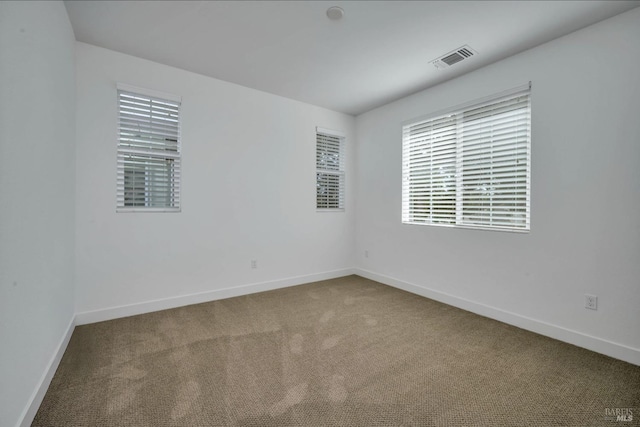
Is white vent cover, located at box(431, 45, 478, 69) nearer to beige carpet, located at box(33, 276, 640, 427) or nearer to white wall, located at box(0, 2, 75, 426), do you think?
beige carpet, located at box(33, 276, 640, 427)

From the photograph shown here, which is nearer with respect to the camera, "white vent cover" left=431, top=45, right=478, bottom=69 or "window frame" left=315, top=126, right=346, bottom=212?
"white vent cover" left=431, top=45, right=478, bottom=69

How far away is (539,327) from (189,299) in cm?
368

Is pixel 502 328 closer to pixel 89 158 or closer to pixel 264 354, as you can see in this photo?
pixel 264 354

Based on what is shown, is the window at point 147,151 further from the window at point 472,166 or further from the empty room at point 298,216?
the window at point 472,166

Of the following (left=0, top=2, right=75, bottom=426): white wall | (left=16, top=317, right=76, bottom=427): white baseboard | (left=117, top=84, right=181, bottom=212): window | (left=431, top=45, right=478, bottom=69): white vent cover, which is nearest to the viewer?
(left=0, top=2, right=75, bottom=426): white wall

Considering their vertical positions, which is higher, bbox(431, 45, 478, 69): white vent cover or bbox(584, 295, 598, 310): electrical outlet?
bbox(431, 45, 478, 69): white vent cover

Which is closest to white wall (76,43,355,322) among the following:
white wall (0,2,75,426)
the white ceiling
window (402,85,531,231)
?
the white ceiling

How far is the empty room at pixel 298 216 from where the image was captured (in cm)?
166

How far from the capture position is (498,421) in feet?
5.10

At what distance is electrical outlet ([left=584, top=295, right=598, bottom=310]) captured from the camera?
2344mm

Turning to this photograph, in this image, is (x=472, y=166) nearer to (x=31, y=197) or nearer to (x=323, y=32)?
(x=323, y=32)

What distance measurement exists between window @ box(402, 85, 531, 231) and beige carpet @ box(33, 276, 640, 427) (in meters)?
1.19

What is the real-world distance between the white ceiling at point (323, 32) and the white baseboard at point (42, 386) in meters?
2.66

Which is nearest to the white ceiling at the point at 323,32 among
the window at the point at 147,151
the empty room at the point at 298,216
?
the empty room at the point at 298,216
